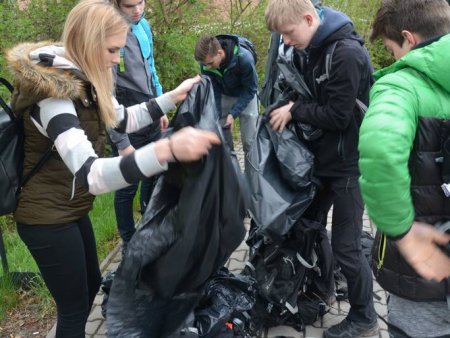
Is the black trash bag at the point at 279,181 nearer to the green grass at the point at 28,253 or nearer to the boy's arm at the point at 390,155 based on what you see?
the boy's arm at the point at 390,155

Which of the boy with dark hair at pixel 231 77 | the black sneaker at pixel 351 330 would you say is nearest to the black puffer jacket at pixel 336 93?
the black sneaker at pixel 351 330

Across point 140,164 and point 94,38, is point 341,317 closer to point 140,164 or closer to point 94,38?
point 140,164

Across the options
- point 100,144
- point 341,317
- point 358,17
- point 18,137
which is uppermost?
point 18,137

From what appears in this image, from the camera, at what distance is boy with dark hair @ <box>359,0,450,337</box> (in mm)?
1562

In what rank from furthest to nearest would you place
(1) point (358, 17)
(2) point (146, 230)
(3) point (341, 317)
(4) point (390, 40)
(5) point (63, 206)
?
(1) point (358, 17) < (3) point (341, 317) < (5) point (63, 206) < (2) point (146, 230) < (4) point (390, 40)

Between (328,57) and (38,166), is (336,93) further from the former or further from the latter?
(38,166)

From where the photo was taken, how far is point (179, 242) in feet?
Result: 6.20

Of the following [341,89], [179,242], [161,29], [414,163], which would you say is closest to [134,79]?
[341,89]

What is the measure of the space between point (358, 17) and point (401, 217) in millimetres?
8824

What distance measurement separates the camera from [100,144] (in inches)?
91.0

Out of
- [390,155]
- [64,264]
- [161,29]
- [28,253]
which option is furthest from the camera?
[161,29]

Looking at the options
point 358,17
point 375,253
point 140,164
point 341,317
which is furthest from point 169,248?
point 358,17

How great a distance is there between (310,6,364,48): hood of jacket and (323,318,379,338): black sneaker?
1704 mm

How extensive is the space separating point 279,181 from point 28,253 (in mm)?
2360
